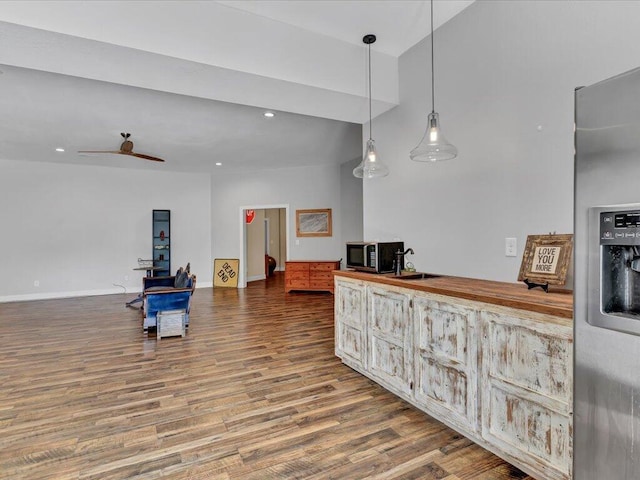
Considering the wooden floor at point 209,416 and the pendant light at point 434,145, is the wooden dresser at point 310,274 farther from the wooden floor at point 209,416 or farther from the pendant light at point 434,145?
the pendant light at point 434,145

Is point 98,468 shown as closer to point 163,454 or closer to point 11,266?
point 163,454

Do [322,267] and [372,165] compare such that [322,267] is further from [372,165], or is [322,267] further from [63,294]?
[63,294]

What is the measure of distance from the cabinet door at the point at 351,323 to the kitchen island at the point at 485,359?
Answer: 0.13 m

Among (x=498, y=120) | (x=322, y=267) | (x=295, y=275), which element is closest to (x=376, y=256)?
(x=498, y=120)

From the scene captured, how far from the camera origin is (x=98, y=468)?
6.02 ft

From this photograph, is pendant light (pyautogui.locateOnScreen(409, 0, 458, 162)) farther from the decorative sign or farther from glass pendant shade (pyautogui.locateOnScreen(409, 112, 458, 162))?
the decorative sign

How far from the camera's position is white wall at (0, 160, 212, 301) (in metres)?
6.91

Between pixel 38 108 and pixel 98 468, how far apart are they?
453cm

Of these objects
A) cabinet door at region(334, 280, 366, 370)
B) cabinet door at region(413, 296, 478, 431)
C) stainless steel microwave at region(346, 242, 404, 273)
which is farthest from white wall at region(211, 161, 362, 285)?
cabinet door at region(413, 296, 478, 431)

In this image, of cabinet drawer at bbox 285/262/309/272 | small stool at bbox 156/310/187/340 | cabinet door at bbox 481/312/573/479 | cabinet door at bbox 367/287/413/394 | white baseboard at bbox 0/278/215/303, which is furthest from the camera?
cabinet drawer at bbox 285/262/309/272

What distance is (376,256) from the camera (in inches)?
118

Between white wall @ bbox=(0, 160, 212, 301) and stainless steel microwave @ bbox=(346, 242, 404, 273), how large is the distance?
6313 millimetres

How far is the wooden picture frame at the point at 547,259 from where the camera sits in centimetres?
196

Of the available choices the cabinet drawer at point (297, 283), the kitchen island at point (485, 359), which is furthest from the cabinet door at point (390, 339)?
the cabinet drawer at point (297, 283)
